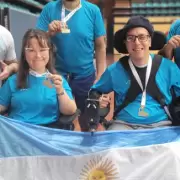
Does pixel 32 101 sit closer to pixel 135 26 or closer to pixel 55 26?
pixel 55 26

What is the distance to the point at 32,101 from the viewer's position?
8.51ft

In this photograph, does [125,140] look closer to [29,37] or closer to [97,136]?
[97,136]

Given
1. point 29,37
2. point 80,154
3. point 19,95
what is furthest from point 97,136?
point 29,37

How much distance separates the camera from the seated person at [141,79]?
101 inches

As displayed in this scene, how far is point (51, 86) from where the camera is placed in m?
2.64

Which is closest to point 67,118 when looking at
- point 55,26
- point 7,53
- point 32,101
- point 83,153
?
point 32,101

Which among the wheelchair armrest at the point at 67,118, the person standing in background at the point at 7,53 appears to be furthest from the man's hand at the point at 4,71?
the wheelchair armrest at the point at 67,118

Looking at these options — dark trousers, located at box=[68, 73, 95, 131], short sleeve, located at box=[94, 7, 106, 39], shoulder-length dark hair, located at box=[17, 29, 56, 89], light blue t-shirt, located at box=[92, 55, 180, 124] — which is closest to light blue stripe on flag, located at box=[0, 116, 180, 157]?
light blue t-shirt, located at box=[92, 55, 180, 124]

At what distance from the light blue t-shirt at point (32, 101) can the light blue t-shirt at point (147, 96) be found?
1.06 feet

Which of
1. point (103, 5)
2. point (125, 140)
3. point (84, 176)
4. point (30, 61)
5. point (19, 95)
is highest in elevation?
point (103, 5)

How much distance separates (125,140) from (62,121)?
0.50 meters

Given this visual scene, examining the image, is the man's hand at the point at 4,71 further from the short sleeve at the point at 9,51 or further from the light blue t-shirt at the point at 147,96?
the light blue t-shirt at the point at 147,96

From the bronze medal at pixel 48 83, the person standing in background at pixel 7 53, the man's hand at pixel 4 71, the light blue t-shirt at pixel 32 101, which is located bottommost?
the light blue t-shirt at pixel 32 101

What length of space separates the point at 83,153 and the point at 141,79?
24.7 inches
